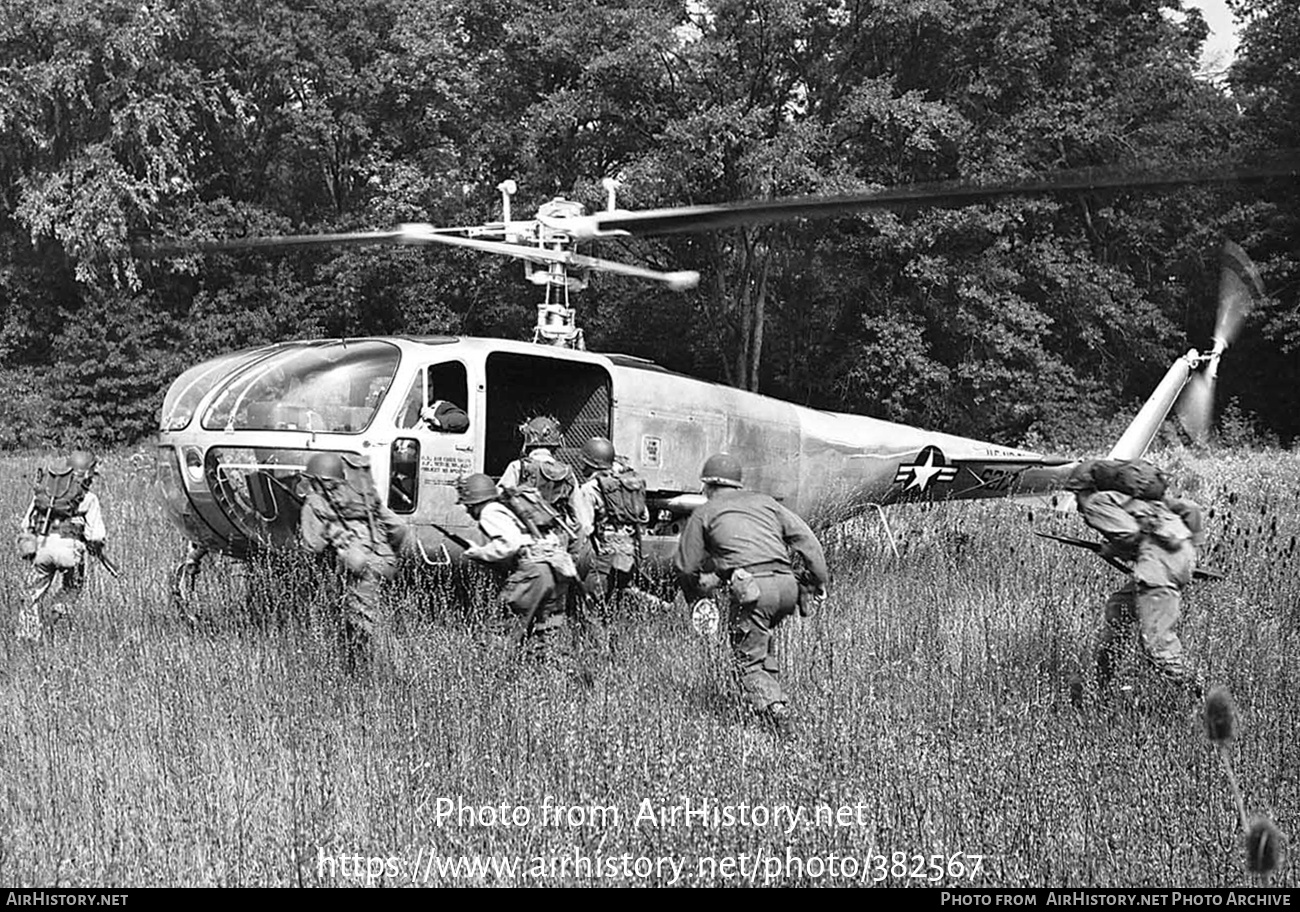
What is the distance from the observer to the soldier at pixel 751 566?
20.8 feet

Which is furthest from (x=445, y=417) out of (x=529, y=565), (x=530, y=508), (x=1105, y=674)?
(x=1105, y=674)

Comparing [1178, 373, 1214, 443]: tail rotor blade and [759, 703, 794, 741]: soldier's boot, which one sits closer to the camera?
[759, 703, 794, 741]: soldier's boot

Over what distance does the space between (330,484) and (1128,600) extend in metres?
4.28

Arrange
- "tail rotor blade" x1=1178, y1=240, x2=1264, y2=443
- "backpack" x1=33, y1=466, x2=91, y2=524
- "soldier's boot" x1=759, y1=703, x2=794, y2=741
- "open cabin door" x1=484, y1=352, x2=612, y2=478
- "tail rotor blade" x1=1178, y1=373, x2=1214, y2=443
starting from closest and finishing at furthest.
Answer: "soldier's boot" x1=759, y1=703, x2=794, y2=741 → "backpack" x1=33, y1=466, x2=91, y2=524 → "open cabin door" x1=484, y1=352, x2=612, y2=478 → "tail rotor blade" x1=1178, y1=240, x2=1264, y2=443 → "tail rotor blade" x1=1178, y1=373, x2=1214, y2=443

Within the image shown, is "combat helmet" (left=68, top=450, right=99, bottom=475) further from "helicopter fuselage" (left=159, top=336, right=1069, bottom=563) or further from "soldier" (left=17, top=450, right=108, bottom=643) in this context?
"helicopter fuselage" (left=159, top=336, right=1069, bottom=563)

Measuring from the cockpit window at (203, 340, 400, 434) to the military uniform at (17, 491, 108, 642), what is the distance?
1638 millimetres

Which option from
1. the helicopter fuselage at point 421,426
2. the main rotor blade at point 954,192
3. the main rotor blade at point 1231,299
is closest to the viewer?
the main rotor blade at point 954,192

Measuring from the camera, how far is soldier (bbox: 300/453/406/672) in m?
7.03

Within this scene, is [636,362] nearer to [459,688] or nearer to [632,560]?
[632,560]

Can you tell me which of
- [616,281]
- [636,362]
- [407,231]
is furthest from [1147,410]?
[616,281]

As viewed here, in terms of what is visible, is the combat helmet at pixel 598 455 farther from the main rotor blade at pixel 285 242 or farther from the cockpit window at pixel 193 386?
the cockpit window at pixel 193 386

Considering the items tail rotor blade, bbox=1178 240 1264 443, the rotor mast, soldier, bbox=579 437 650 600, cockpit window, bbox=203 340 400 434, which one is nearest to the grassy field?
soldier, bbox=579 437 650 600

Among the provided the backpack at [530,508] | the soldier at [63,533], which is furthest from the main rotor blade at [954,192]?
the soldier at [63,533]

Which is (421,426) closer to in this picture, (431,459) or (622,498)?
(431,459)
